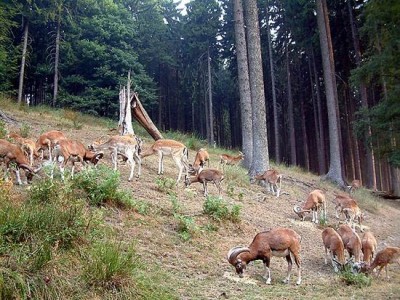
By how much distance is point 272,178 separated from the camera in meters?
15.4

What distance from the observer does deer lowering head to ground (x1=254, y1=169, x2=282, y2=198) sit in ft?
50.3

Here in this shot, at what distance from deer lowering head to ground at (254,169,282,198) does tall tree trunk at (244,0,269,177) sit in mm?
771

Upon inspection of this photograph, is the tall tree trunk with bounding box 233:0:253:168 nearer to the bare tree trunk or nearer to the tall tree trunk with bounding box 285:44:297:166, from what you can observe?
the bare tree trunk

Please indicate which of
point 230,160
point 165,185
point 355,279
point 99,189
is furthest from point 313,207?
point 99,189

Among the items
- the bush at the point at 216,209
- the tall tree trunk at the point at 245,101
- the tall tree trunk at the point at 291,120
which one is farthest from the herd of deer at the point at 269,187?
the tall tree trunk at the point at 291,120

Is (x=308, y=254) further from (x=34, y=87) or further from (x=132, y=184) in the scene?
(x=34, y=87)

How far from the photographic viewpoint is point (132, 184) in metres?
10.9

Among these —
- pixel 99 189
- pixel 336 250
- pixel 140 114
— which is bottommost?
pixel 336 250

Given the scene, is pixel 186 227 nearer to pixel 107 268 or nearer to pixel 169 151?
pixel 107 268

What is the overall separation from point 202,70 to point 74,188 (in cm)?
3522

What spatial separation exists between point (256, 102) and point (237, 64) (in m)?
8.03

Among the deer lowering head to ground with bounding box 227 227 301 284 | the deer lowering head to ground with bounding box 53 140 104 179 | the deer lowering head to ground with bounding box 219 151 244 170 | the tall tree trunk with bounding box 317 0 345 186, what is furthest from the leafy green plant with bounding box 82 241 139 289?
the tall tree trunk with bounding box 317 0 345 186

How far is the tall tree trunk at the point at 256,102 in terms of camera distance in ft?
54.9

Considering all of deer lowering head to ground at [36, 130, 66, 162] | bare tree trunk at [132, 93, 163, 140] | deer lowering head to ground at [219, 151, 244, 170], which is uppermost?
bare tree trunk at [132, 93, 163, 140]
